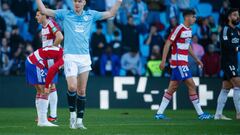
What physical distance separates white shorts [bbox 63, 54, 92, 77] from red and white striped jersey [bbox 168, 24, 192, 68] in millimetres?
3861

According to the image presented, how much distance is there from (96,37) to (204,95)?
Result: 4383 mm

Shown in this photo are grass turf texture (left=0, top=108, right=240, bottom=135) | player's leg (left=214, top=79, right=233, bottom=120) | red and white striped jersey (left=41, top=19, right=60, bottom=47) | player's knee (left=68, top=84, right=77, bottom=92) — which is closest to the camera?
grass turf texture (left=0, top=108, right=240, bottom=135)

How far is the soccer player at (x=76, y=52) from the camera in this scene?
1394 cm

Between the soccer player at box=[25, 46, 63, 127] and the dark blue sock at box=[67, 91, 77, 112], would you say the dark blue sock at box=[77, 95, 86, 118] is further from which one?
the soccer player at box=[25, 46, 63, 127]

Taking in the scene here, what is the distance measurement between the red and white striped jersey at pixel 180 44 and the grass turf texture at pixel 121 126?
133 cm

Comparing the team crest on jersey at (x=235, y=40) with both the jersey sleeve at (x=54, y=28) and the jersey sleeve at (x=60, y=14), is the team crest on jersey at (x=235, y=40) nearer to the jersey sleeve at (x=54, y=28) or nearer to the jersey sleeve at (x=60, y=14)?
the jersey sleeve at (x=54, y=28)

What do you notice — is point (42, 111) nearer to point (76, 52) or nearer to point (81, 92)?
point (81, 92)

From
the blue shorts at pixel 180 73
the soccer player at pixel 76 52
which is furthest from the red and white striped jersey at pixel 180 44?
the soccer player at pixel 76 52

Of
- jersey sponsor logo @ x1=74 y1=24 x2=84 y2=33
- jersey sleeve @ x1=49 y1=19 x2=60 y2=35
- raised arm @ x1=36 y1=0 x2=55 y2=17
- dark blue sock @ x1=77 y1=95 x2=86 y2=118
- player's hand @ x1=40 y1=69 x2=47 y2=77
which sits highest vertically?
raised arm @ x1=36 y1=0 x2=55 y2=17

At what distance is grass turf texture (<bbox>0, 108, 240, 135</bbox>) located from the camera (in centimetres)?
1359

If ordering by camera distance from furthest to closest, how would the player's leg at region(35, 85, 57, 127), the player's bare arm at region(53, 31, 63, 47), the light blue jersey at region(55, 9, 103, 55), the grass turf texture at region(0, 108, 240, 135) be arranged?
the player's bare arm at region(53, 31, 63, 47) < the player's leg at region(35, 85, 57, 127) < the light blue jersey at region(55, 9, 103, 55) < the grass turf texture at region(0, 108, 240, 135)

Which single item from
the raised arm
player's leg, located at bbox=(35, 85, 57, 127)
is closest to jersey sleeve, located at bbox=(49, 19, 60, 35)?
player's leg, located at bbox=(35, 85, 57, 127)

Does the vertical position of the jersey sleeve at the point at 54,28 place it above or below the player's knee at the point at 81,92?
above

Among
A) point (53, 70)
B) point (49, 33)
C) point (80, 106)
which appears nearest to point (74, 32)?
point (80, 106)
